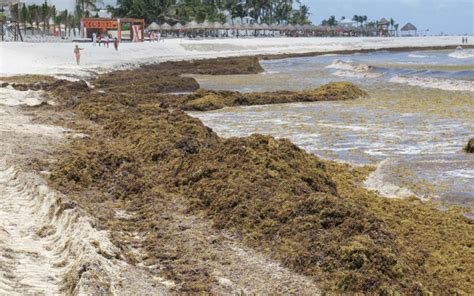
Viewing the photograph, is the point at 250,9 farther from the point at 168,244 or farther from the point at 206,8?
the point at 168,244

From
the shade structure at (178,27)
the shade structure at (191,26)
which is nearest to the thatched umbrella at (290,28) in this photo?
the shade structure at (191,26)

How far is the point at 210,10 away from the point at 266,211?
103315 mm

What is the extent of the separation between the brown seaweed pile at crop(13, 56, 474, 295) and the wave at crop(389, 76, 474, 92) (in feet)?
63.9

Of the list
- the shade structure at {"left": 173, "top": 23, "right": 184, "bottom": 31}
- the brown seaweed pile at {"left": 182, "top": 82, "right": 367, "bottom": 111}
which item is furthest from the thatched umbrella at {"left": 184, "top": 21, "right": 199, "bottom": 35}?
the brown seaweed pile at {"left": 182, "top": 82, "right": 367, "bottom": 111}

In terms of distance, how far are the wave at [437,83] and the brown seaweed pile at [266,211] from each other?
19464mm

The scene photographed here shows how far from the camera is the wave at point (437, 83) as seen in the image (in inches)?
1123

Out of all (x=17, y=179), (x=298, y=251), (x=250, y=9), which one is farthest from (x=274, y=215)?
(x=250, y=9)

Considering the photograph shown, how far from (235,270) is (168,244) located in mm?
1022

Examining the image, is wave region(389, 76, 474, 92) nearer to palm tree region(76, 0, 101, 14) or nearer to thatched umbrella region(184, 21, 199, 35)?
thatched umbrella region(184, 21, 199, 35)

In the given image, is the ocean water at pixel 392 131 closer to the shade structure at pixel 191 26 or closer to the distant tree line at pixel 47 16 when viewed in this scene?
the distant tree line at pixel 47 16

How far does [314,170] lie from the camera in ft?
30.7

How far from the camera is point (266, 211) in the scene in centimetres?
727

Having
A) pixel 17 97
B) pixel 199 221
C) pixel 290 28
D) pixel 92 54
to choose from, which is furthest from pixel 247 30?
pixel 199 221

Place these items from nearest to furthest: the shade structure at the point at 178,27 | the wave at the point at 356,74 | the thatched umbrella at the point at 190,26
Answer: the wave at the point at 356,74, the shade structure at the point at 178,27, the thatched umbrella at the point at 190,26
